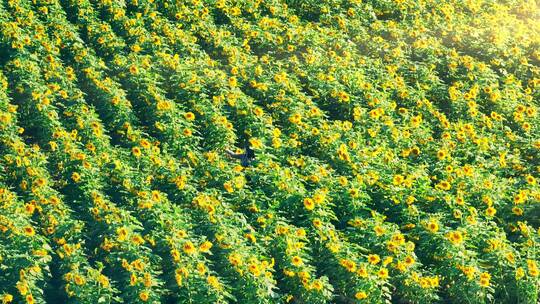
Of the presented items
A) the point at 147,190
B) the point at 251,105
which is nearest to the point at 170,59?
the point at 251,105

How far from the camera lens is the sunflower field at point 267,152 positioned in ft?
21.9

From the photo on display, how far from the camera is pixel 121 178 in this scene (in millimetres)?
7496

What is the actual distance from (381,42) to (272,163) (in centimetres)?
318

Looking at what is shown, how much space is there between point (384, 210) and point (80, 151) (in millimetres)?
2681

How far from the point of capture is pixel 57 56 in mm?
9500

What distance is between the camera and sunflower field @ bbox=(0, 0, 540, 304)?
668 cm

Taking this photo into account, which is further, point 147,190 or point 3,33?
point 3,33

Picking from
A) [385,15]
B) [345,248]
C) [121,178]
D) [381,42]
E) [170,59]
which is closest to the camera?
[345,248]

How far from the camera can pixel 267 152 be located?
8.24m

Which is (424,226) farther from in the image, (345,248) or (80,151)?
(80,151)

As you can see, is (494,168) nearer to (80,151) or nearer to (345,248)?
(345,248)

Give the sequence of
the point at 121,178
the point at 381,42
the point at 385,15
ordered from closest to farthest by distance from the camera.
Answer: the point at 121,178
the point at 381,42
the point at 385,15

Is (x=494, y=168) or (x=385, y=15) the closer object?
(x=494, y=168)

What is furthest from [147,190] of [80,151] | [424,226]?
[424,226]
